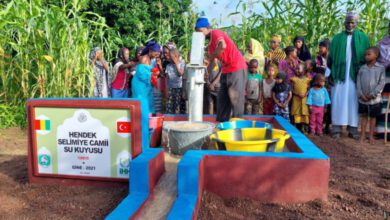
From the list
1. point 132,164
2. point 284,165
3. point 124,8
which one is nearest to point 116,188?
point 132,164

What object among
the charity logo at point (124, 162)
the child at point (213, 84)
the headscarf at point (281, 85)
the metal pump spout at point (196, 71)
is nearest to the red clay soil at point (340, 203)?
the charity logo at point (124, 162)

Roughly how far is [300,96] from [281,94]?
291 mm

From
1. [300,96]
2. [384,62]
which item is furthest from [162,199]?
[384,62]

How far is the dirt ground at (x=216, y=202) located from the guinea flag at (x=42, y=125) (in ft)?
1.51

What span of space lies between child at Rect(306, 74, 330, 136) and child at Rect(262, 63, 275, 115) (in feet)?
1.92

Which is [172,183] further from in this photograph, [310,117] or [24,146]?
[310,117]

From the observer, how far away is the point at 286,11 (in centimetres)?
649

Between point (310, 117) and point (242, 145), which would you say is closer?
point (242, 145)

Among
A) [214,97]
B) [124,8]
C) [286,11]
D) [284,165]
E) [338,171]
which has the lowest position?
[338,171]

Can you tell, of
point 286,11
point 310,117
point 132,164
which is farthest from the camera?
point 286,11

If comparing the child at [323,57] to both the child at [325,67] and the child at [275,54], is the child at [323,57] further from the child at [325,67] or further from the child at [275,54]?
the child at [275,54]

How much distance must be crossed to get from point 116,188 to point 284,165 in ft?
4.20

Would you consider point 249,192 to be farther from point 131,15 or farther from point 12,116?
point 131,15

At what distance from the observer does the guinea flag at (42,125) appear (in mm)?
2619
